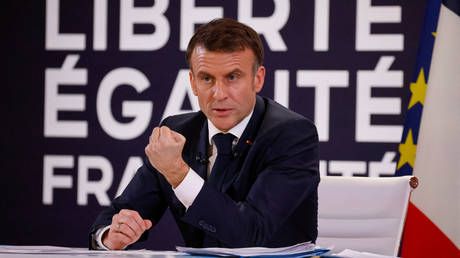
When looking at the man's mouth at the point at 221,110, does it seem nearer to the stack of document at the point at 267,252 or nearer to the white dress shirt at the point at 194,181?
the white dress shirt at the point at 194,181

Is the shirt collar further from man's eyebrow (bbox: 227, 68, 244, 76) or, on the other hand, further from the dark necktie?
man's eyebrow (bbox: 227, 68, 244, 76)

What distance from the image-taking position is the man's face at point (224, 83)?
1.61m

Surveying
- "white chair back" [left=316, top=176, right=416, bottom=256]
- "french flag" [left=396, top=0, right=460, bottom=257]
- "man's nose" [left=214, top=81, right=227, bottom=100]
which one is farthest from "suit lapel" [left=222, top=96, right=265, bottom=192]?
"french flag" [left=396, top=0, right=460, bottom=257]

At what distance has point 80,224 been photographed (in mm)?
4125

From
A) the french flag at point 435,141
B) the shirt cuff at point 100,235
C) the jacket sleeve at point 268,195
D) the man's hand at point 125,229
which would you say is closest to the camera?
the jacket sleeve at point 268,195

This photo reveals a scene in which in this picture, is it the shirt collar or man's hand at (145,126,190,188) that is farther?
the shirt collar

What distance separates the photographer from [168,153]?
1.37m

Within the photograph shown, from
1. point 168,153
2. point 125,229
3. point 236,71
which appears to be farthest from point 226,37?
point 125,229

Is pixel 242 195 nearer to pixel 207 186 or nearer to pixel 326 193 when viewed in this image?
pixel 207 186

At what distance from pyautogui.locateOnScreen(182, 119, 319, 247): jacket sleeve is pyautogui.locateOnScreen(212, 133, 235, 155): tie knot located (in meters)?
0.09

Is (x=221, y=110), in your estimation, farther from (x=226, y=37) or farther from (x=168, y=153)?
(x=168, y=153)

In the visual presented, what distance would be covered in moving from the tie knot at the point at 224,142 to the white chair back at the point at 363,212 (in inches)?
23.1

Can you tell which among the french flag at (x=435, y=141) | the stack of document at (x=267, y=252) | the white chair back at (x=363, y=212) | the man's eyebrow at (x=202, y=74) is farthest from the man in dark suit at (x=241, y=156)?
the french flag at (x=435, y=141)

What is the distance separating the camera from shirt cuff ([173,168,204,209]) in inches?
53.9
